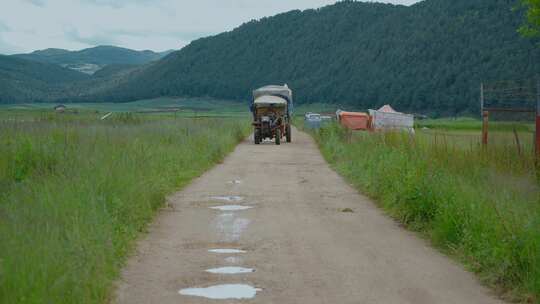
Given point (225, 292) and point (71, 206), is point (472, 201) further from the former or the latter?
point (71, 206)

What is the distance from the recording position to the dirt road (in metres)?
7.89

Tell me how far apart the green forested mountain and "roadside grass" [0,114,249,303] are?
77.8 m

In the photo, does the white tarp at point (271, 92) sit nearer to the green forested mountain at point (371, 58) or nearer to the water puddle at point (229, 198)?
the water puddle at point (229, 198)

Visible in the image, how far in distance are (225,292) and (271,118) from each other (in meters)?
35.7

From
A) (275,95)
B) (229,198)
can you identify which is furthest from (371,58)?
(229,198)

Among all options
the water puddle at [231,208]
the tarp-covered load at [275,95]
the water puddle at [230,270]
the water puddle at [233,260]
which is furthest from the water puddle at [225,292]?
the tarp-covered load at [275,95]

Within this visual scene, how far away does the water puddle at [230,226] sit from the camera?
1109 centimetres

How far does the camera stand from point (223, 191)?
17.1m

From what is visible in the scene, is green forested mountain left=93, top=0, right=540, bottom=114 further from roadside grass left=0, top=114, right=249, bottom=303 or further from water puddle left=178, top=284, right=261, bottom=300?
water puddle left=178, top=284, right=261, bottom=300

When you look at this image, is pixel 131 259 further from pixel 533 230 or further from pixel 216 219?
pixel 533 230

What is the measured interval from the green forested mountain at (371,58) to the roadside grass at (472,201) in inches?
3030

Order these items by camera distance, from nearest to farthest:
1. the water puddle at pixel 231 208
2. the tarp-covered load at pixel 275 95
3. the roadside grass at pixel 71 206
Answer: the roadside grass at pixel 71 206 < the water puddle at pixel 231 208 < the tarp-covered load at pixel 275 95

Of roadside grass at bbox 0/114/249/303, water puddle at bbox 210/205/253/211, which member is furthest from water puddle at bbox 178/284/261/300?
water puddle at bbox 210/205/253/211

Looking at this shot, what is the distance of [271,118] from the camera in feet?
142
